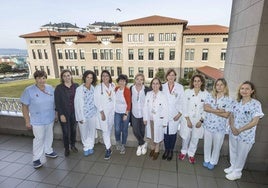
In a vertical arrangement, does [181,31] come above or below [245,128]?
above

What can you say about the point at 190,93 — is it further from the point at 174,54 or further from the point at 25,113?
the point at 174,54

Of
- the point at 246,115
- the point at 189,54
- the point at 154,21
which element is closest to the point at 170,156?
the point at 246,115

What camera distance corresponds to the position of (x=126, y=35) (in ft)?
63.3

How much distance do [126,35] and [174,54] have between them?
6.38 m

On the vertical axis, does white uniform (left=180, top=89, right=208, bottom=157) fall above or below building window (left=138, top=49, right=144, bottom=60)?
below

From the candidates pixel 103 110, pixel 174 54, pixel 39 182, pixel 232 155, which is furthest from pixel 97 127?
pixel 174 54

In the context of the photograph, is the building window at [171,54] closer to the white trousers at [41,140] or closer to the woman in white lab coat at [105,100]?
the woman in white lab coat at [105,100]

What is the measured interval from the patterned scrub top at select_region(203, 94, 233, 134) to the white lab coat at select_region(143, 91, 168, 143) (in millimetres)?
632

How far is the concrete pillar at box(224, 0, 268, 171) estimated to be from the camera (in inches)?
79.9

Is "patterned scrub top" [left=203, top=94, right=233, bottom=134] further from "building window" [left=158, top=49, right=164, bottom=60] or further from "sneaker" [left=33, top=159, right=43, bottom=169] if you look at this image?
"building window" [left=158, top=49, right=164, bottom=60]

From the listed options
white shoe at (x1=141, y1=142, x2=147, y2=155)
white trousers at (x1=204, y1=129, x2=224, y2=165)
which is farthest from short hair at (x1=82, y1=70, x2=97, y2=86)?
white trousers at (x1=204, y1=129, x2=224, y2=165)

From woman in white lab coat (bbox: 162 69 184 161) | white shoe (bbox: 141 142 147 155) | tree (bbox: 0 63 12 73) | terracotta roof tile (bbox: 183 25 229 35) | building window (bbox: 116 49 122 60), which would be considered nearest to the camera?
woman in white lab coat (bbox: 162 69 184 161)

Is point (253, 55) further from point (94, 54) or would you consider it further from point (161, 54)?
point (94, 54)

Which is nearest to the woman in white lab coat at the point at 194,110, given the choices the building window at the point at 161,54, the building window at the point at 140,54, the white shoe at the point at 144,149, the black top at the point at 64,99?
the white shoe at the point at 144,149
